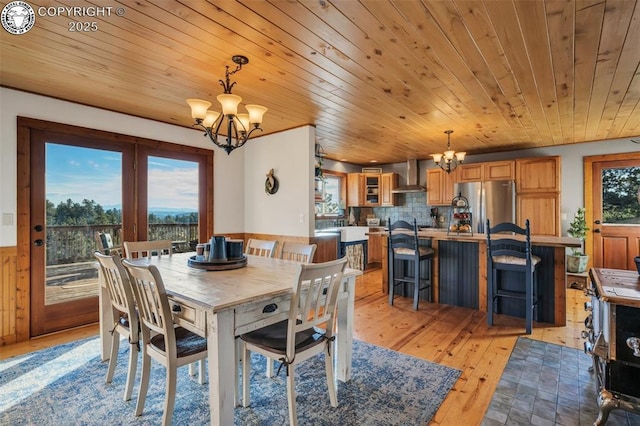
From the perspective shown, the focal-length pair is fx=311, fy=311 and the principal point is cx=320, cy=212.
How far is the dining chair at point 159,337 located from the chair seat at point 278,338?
29 cm

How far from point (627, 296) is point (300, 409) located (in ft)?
6.04

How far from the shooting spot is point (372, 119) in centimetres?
374

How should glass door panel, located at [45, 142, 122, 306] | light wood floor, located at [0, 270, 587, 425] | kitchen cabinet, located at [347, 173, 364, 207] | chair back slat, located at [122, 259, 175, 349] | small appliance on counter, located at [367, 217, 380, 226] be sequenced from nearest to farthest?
1. chair back slat, located at [122, 259, 175, 349]
2. light wood floor, located at [0, 270, 587, 425]
3. glass door panel, located at [45, 142, 122, 306]
4. kitchen cabinet, located at [347, 173, 364, 207]
5. small appliance on counter, located at [367, 217, 380, 226]

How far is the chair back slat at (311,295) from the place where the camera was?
162 cm

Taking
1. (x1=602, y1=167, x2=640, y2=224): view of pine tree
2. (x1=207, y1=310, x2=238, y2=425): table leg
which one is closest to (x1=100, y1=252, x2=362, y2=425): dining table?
(x1=207, y1=310, x2=238, y2=425): table leg

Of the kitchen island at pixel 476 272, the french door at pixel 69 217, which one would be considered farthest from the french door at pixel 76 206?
the kitchen island at pixel 476 272

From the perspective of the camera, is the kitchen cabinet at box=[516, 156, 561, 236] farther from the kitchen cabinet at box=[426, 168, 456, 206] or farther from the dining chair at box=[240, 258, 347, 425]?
the dining chair at box=[240, 258, 347, 425]

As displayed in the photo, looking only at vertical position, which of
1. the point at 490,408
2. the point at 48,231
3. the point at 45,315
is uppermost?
the point at 48,231

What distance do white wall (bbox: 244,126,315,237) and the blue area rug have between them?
1.95 m

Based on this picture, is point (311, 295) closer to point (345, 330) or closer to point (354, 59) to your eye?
point (345, 330)

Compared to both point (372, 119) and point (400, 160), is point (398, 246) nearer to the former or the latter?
point (372, 119)

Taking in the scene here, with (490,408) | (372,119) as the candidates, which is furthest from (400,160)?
(490,408)

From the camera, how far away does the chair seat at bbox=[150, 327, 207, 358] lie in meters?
1.74

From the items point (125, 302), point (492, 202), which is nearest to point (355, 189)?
point (492, 202)
